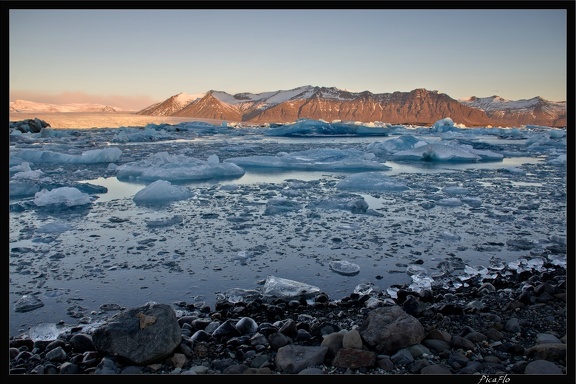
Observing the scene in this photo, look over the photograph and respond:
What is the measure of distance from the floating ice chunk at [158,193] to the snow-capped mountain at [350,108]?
94.8 meters

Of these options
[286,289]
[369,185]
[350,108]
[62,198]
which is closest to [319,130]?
[369,185]

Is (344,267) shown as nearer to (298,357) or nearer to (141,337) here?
(298,357)

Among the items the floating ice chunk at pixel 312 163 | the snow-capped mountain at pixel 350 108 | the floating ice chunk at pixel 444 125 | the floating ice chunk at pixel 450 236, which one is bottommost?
the floating ice chunk at pixel 450 236

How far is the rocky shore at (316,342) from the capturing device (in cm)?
176

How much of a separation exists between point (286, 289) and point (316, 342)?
0.69m

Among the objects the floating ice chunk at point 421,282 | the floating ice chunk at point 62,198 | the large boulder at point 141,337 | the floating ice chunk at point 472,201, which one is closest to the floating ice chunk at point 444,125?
the floating ice chunk at point 472,201

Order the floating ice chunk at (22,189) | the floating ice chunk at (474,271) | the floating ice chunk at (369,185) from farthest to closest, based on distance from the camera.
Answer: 1. the floating ice chunk at (369,185)
2. the floating ice chunk at (22,189)
3. the floating ice chunk at (474,271)

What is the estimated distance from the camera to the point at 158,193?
5.81 metres

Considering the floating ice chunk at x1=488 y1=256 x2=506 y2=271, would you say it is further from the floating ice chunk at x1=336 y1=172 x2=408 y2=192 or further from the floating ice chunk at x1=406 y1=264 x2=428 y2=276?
the floating ice chunk at x1=336 y1=172 x2=408 y2=192

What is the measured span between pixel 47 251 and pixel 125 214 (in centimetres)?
143

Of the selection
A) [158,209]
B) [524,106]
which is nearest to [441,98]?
[524,106]

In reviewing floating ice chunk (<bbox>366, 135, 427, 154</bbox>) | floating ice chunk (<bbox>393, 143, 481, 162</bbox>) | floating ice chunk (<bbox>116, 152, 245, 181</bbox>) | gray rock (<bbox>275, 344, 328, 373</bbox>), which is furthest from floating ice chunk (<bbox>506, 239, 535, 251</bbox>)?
floating ice chunk (<bbox>366, 135, 427, 154</bbox>)

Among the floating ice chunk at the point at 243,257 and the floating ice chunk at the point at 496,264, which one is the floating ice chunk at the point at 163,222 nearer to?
the floating ice chunk at the point at 243,257

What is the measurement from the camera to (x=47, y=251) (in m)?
3.54
